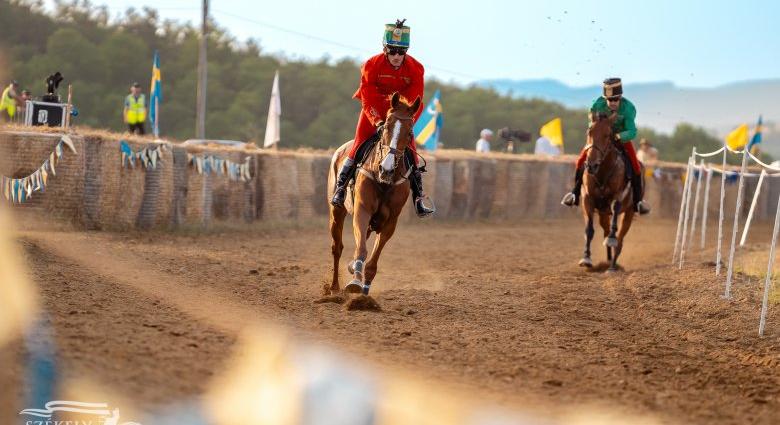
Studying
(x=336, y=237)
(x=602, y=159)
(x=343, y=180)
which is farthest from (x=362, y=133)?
(x=602, y=159)

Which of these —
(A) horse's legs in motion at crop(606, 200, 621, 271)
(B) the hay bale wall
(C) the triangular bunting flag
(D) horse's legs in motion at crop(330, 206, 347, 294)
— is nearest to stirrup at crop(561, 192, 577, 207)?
(A) horse's legs in motion at crop(606, 200, 621, 271)

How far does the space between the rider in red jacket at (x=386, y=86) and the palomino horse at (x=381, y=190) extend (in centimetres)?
24

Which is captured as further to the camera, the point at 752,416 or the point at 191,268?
the point at 191,268

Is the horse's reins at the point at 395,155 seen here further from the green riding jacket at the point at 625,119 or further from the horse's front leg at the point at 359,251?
the green riding jacket at the point at 625,119

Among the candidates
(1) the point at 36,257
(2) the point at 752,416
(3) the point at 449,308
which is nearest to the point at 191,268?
(1) the point at 36,257

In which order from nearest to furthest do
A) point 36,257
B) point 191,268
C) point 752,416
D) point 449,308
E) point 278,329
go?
1. point 752,416
2. point 278,329
3. point 449,308
4. point 36,257
5. point 191,268

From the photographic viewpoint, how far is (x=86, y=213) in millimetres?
17281

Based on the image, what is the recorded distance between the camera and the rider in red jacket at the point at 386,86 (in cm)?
1149

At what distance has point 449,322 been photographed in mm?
10320

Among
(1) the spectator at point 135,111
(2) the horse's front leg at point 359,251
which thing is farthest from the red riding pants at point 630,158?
(1) the spectator at point 135,111

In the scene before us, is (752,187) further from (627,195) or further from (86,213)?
(86,213)

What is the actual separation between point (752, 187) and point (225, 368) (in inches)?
1291

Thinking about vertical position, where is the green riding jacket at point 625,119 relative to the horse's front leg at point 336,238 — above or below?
above

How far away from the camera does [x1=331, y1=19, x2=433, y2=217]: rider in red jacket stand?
11.5 metres
